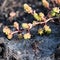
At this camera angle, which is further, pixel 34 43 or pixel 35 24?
pixel 35 24

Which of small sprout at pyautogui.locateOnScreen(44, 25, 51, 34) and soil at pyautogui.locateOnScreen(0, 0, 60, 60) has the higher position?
small sprout at pyautogui.locateOnScreen(44, 25, 51, 34)

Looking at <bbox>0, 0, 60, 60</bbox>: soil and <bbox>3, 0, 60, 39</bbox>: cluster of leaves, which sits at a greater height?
<bbox>3, 0, 60, 39</bbox>: cluster of leaves

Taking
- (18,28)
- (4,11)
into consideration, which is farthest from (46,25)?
(4,11)

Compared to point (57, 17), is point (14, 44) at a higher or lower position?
lower

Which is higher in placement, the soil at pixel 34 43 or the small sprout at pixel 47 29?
the small sprout at pixel 47 29

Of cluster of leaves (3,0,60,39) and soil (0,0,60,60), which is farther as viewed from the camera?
cluster of leaves (3,0,60,39)

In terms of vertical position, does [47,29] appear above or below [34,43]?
above

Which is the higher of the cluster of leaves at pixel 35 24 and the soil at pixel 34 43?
the cluster of leaves at pixel 35 24

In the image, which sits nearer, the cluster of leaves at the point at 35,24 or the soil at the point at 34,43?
the soil at the point at 34,43

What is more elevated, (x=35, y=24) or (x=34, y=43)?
(x=35, y=24)

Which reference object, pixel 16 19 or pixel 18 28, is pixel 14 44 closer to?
pixel 18 28

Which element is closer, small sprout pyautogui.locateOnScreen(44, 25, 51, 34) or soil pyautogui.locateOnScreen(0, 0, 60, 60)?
soil pyautogui.locateOnScreen(0, 0, 60, 60)
